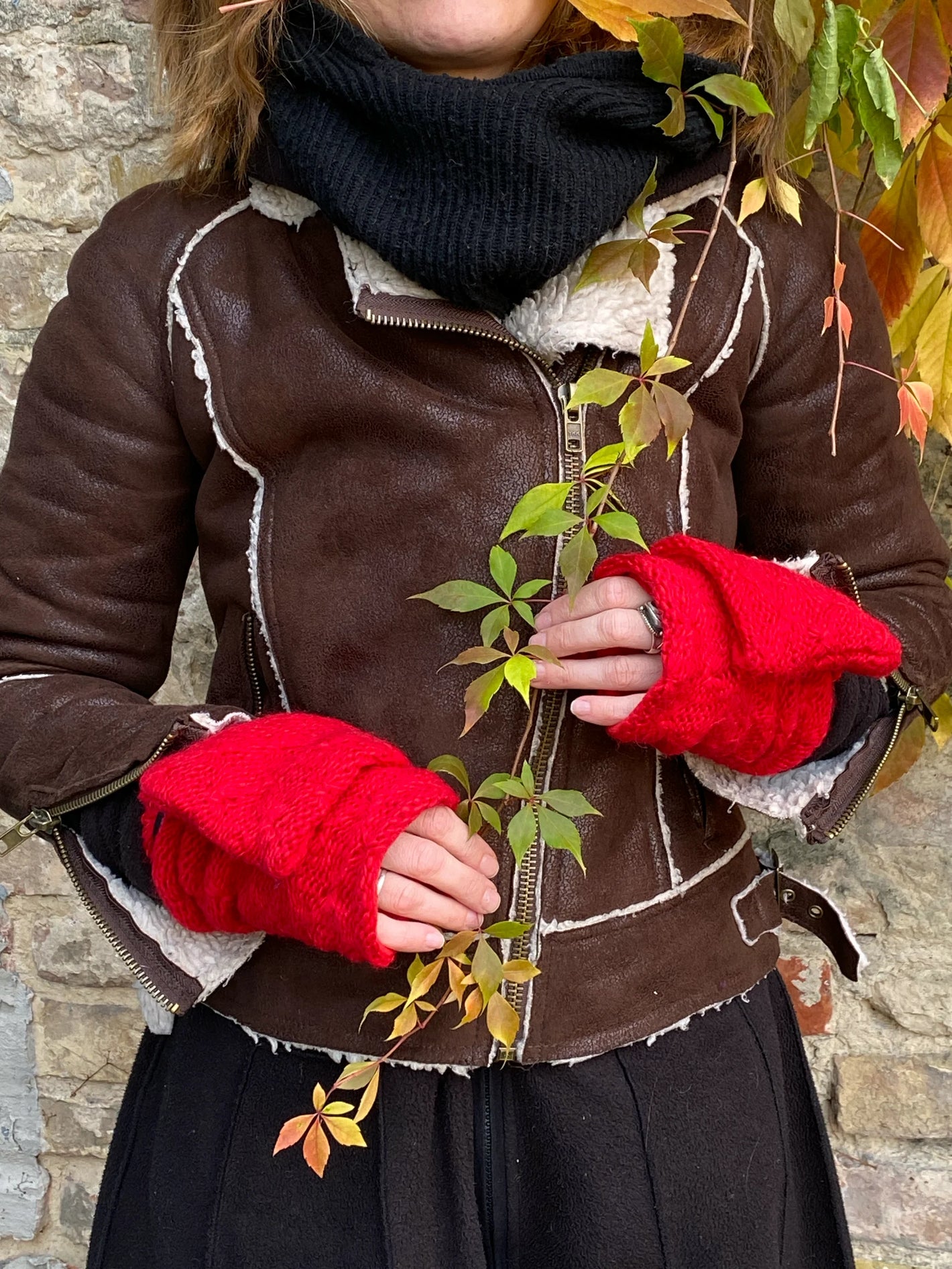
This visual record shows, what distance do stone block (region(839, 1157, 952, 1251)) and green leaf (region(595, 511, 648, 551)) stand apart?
1128mm

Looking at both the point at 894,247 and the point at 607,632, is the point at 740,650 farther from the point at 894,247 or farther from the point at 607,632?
the point at 894,247

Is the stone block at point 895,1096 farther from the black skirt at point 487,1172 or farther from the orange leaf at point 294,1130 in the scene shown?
the orange leaf at point 294,1130

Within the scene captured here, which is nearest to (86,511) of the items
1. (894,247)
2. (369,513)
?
(369,513)

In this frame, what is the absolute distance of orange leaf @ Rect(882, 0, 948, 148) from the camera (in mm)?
943

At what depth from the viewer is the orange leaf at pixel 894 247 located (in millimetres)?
1071

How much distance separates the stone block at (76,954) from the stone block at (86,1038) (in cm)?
4

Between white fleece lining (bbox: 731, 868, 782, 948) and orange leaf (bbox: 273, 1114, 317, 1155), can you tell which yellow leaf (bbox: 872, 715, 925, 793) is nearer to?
white fleece lining (bbox: 731, 868, 782, 948)

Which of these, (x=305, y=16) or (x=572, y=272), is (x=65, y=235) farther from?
(x=572, y=272)

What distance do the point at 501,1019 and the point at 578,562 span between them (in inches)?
13.0

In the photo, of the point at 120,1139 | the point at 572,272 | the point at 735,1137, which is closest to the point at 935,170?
the point at 572,272

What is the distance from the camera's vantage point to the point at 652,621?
82cm

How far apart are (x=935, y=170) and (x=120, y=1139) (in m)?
1.13

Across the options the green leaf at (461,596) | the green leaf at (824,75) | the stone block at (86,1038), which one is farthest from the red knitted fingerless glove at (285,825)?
the stone block at (86,1038)

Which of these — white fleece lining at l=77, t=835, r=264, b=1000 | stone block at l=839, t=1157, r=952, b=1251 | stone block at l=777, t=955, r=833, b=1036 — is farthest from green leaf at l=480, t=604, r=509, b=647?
stone block at l=839, t=1157, r=952, b=1251
